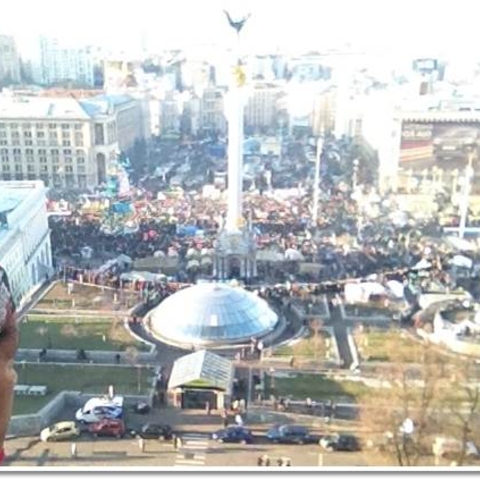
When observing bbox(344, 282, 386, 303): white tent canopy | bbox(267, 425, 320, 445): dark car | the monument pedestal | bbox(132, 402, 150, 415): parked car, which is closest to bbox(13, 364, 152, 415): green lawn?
bbox(132, 402, 150, 415): parked car

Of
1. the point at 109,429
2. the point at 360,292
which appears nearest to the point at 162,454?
the point at 109,429

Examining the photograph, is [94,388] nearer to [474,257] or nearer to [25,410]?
[25,410]

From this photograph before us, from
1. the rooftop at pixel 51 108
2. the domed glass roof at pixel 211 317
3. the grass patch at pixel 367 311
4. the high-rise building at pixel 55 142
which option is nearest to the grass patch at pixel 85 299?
the domed glass roof at pixel 211 317

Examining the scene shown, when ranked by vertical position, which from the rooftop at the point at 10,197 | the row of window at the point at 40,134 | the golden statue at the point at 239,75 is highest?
the golden statue at the point at 239,75

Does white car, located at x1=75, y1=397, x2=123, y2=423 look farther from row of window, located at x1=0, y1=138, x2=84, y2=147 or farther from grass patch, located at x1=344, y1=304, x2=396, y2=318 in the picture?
row of window, located at x1=0, y1=138, x2=84, y2=147

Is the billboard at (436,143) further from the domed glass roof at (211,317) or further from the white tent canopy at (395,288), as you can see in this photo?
the domed glass roof at (211,317)
